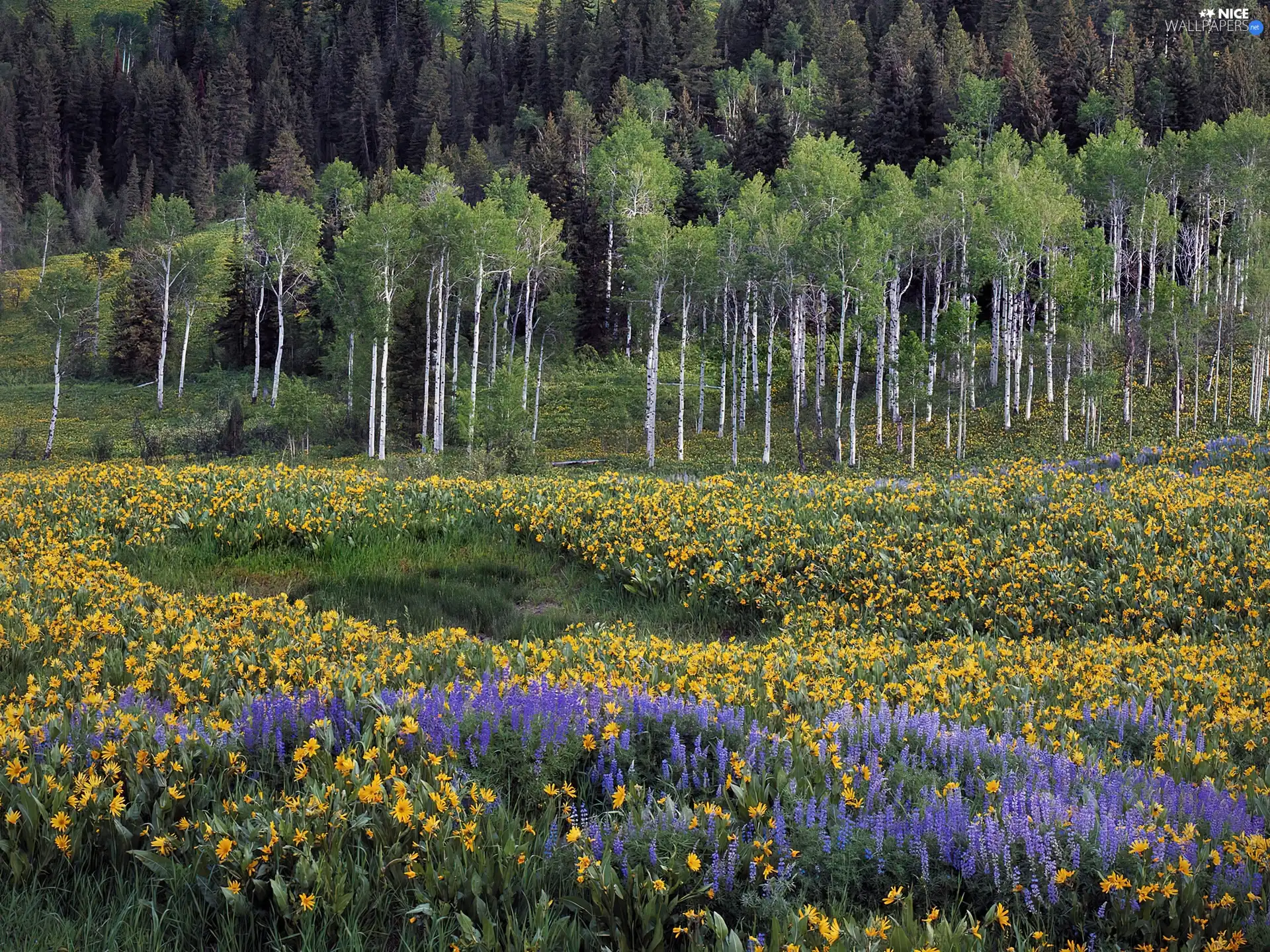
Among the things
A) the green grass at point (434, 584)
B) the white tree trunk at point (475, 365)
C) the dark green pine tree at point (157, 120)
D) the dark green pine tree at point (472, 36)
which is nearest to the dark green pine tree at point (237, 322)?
the white tree trunk at point (475, 365)

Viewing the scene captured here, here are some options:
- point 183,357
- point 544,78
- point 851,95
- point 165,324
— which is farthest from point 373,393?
point 544,78

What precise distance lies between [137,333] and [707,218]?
4033 centimetres

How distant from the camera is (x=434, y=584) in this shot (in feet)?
32.3

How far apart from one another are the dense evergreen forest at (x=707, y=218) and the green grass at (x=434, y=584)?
25.8m

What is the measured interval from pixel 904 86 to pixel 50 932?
80913 mm

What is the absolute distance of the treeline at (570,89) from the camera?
71.8 metres

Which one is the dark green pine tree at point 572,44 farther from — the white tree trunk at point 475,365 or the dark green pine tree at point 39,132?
the white tree trunk at point 475,365

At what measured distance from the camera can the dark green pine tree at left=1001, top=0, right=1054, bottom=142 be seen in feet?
233

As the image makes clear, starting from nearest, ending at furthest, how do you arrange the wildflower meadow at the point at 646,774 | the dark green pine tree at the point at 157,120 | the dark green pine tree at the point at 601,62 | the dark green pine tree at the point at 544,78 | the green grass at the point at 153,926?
the green grass at the point at 153,926 < the wildflower meadow at the point at 646,774 < the dark green pine tree at the point at 601,62 < the dark green pine tree at the point at 157,120 < the dark green pine tree at the point at 544,78

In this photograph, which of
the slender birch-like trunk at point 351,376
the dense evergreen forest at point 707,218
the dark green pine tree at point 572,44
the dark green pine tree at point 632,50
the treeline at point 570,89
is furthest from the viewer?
the dark green pine tree at point 572,44

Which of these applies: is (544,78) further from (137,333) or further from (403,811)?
(403,811)

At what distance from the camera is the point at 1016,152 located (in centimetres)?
6038

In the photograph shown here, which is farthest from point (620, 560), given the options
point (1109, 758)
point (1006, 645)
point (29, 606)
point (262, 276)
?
point (262, 276)

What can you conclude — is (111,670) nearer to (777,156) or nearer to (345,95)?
(777,156)
